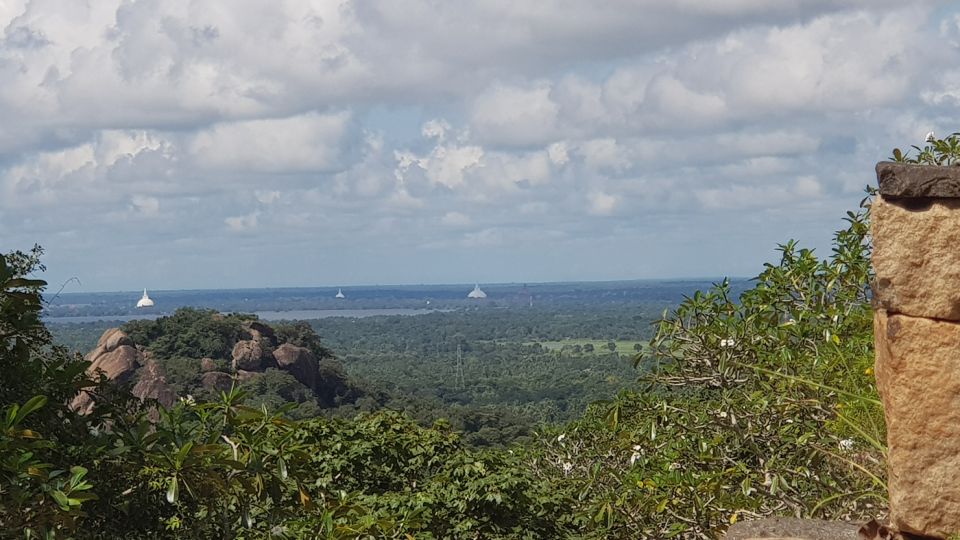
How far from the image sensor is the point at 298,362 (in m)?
45.0

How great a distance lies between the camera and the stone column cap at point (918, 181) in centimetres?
500

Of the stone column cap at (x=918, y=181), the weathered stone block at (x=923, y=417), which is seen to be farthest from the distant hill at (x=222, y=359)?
the stone column cap at (x=918, y=181)

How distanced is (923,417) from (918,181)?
1.04m

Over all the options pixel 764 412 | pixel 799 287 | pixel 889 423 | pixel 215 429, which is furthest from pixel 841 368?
pixel 215 429

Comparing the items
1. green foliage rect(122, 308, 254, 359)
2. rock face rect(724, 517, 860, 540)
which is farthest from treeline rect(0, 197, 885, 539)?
green foliage rect(122, 308, 254, 359)

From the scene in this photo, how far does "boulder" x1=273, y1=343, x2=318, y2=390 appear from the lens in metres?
44.8

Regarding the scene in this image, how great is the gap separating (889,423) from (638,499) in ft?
10.8

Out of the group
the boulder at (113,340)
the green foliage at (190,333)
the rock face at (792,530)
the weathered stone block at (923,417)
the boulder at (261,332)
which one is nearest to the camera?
the weathered stone block at (923,417)

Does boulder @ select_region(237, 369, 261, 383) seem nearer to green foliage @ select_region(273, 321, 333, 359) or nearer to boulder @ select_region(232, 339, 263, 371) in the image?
boulder @ select_region(232, 339, 263, 371)

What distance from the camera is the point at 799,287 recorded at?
8.98m

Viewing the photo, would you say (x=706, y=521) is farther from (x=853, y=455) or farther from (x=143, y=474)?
(x=143, y=474)

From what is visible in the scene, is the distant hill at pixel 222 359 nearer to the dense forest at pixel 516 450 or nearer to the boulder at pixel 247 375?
the boulder at pixel 247 375

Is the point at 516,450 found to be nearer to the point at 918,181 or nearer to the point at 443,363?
the point at 918,181

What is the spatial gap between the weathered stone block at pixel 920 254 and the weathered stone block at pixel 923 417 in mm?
85
